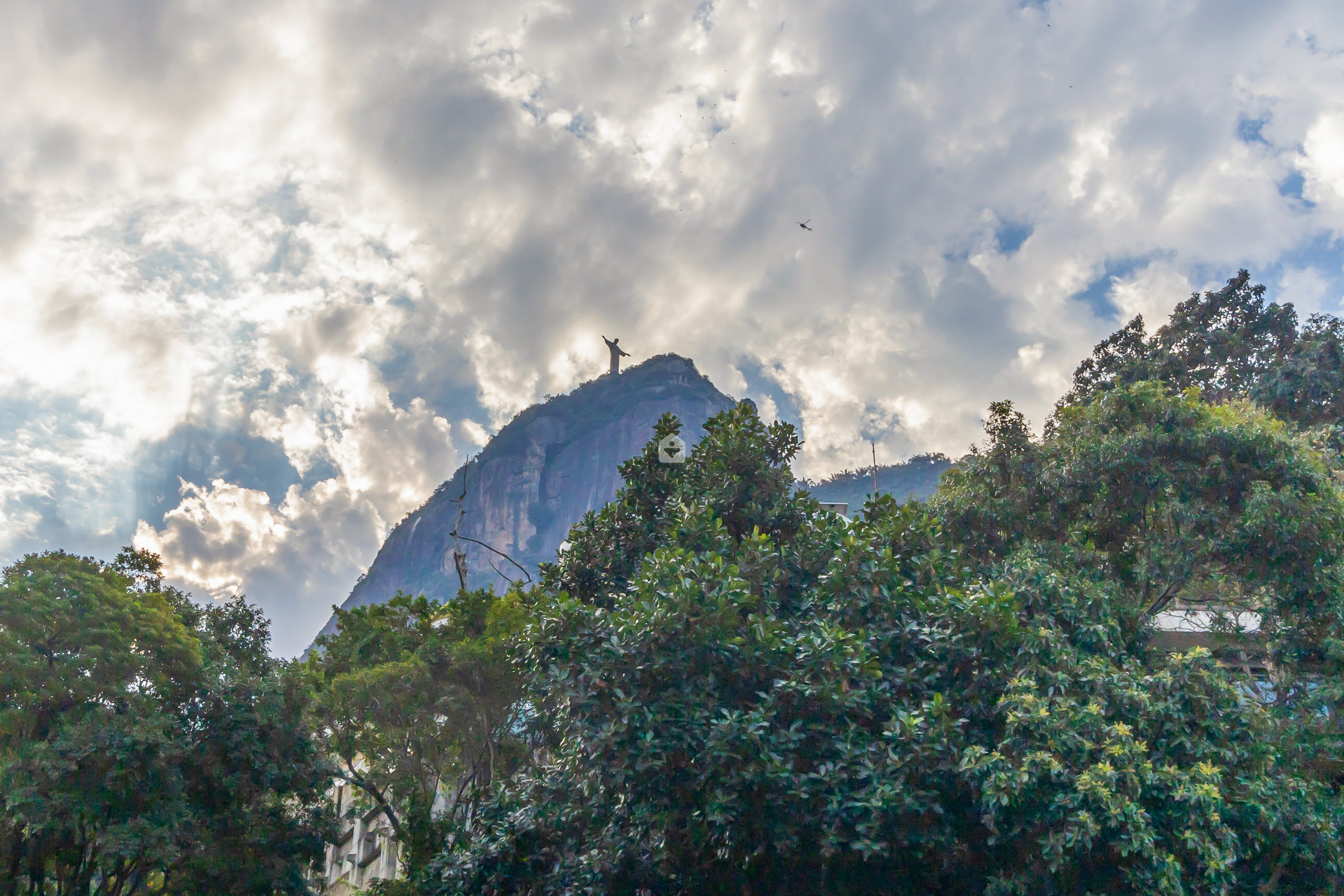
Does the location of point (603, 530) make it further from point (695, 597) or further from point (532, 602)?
point (695, 597)

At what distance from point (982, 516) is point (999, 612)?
410cm

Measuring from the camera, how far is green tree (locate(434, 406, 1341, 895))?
6984 millimetres

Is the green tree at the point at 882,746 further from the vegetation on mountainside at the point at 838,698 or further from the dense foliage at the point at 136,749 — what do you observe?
the dense foliage at the point at 136,749

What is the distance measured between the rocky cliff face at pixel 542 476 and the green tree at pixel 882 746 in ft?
474

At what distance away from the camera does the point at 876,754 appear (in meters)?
7.32

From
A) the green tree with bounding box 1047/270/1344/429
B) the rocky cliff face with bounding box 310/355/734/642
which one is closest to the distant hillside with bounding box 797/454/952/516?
the rocky cliff face with bounding box 310/355/734/642

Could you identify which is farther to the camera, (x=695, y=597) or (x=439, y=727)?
(x=439, y=727)

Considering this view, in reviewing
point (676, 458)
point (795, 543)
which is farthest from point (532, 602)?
point (795, 543)

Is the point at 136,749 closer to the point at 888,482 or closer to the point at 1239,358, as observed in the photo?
the point at 1239,358

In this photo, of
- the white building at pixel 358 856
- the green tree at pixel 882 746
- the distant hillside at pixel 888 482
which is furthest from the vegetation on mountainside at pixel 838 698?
the distant hillside at pixel 888 482

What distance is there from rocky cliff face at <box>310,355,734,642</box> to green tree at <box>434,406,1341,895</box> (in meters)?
144

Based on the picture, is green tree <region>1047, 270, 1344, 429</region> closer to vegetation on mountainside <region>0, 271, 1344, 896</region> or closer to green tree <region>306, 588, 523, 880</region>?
vegetation on mountainside <region>0, 271, 1344, 896</region>

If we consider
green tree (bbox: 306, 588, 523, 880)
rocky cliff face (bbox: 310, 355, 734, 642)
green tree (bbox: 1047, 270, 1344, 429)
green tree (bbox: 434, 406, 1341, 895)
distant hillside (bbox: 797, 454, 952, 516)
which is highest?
rocky cliff face (bbox: 310, 355, 734, 642)

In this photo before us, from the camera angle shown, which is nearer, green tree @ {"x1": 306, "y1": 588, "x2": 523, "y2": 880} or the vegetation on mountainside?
the vegetation on mountainside
